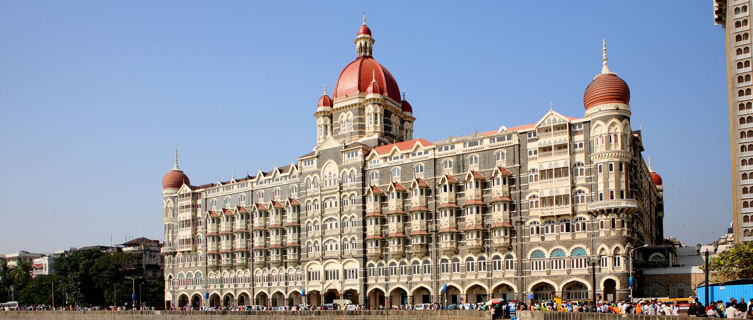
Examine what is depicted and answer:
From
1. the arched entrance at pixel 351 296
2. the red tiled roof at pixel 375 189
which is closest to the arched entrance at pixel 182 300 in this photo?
the arched entrance at pixel 351 296

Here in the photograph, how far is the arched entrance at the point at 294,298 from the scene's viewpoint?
317ft

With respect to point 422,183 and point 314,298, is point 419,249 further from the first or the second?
point 314,298

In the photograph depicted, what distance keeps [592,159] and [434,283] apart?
72.9ft

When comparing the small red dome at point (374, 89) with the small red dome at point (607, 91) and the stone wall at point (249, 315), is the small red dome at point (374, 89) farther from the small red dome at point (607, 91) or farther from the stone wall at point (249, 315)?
the stone wall at point (249, 315)

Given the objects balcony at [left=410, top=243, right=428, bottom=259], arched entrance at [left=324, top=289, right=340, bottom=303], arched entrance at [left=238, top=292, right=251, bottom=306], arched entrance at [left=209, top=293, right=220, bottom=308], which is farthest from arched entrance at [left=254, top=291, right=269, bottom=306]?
balcony at [left=410, top=243, right=428, bottom=259]

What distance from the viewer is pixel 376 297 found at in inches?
3511

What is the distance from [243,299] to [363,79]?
113ft

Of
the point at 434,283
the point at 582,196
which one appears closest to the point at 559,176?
the point at 582,196

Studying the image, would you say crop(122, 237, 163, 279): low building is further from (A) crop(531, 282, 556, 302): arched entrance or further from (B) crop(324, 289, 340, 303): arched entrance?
(A) crop(531, 282, 556, 302): arched entrance

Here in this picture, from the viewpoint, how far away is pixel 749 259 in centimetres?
6662

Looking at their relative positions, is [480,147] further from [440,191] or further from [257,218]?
[257,218]

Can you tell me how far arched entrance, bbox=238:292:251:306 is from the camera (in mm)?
102750

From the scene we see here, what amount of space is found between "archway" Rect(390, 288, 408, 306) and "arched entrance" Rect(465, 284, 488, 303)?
8911 mm

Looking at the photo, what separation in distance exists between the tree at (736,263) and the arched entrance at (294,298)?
1970 inches
